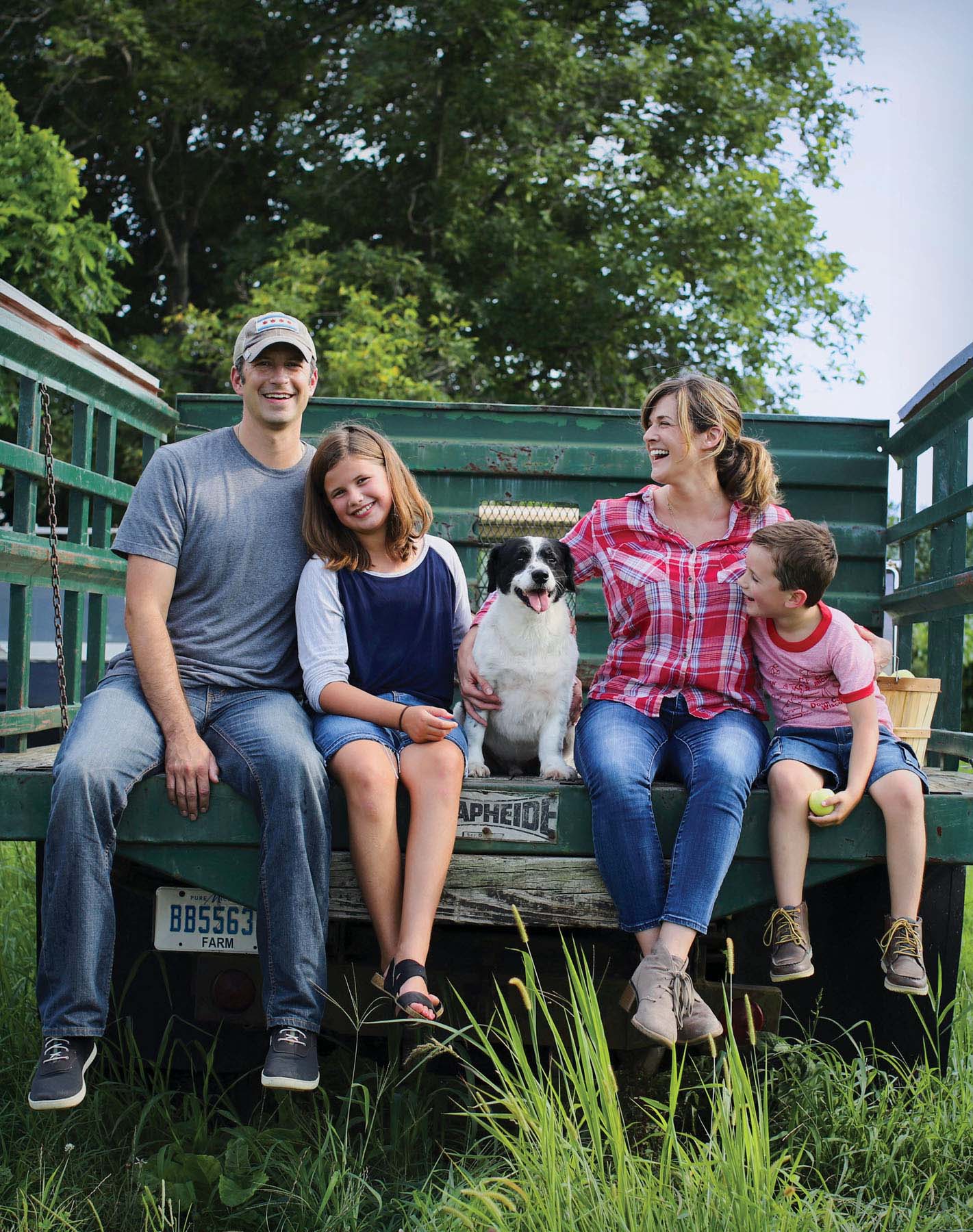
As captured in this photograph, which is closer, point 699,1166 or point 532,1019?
point 532,1019

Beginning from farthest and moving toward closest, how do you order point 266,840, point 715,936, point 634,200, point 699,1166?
point 634,200 < point 715,936 < point 266,840 < point 699,1166

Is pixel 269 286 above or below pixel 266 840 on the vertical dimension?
above

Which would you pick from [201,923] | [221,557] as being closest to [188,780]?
[201,923]

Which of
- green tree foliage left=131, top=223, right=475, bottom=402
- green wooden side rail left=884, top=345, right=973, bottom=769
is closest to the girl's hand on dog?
green wooden side rail left=884, top=345, right=973, bottom=769

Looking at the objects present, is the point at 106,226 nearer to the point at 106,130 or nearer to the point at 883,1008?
the point at 106,130

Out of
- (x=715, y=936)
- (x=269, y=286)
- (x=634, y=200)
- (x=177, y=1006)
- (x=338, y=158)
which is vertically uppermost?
(x=338, y=158)

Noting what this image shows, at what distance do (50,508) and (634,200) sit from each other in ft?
43.5

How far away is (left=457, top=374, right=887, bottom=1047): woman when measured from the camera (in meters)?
2.60

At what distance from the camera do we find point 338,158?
16.3 meters

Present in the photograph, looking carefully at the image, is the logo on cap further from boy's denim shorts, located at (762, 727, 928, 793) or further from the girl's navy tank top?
boy's denim shorts, located at (762, 727, 928, 793)

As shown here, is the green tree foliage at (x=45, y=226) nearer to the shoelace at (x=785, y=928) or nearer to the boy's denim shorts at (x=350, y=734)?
the boy's denim shorts at (x=350, y=734)

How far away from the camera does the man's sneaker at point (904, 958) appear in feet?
8.47

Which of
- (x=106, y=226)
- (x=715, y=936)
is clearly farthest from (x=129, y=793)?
(x=106, y=226)

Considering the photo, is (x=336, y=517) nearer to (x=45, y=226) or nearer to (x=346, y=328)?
(x=346, y=328)
